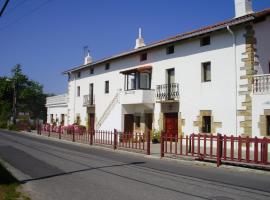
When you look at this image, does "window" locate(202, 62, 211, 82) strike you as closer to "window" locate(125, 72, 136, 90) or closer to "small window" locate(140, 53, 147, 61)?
"small window" locate(140, 53, 147, 61)

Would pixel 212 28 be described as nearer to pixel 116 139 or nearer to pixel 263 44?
pixel 263 44

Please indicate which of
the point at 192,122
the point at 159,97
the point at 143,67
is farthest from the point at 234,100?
the point at 143,67

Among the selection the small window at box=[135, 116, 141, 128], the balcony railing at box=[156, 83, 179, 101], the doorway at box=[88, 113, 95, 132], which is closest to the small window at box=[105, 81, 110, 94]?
the doorway at box=[88, 113, 95, 132]

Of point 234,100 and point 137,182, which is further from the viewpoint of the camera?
point 234,100

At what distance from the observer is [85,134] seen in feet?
76.8

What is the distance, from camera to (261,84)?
17219 mm

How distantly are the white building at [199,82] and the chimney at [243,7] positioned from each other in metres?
0.05

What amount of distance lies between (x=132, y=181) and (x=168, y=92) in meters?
14.2

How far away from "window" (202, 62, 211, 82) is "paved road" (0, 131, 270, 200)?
8902 mm

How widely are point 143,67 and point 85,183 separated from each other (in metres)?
17.0

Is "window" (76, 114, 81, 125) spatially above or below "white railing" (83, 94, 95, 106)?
below

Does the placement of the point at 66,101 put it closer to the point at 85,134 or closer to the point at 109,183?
the point at 85,134

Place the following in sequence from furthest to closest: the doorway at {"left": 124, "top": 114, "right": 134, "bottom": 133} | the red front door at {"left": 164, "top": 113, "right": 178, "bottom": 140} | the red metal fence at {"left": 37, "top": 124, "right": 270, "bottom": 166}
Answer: the doorway at {"left": 124, "top": 114, "right": 134, "bottom": 133} < the red front door at {"left": 164, "top": 113, "right": 178, "bottom": 140} < the red metal fence at {"left": 37, "top": 124, "right": 270, "bottom": 166}

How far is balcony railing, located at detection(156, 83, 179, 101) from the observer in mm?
22297
